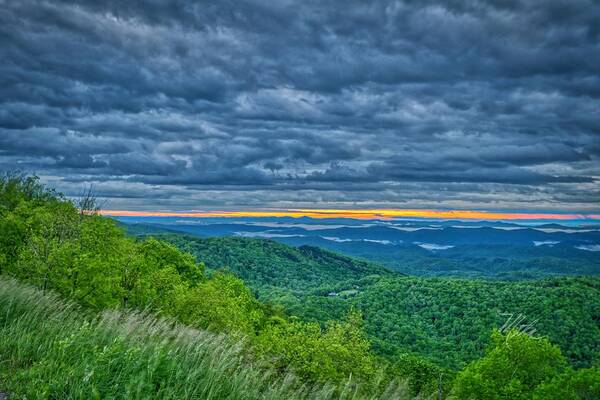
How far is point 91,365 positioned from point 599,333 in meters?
187

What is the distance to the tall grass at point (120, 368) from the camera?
261 inches

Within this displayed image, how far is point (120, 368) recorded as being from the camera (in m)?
7.21

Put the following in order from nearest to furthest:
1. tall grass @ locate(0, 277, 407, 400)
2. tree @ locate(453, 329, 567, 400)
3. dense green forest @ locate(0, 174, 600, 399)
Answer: tall grass @ locate(0, 277, 407, 400), dense green forest @ locate(0, 174, 600, 399), tree @ locate(453, 329, 567, 400)

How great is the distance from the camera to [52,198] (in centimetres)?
6059

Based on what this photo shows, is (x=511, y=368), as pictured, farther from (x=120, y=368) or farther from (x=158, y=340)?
(x=120, y=368)

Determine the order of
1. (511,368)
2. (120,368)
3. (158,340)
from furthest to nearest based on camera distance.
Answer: (511,368) → (158,340) → (120,368)

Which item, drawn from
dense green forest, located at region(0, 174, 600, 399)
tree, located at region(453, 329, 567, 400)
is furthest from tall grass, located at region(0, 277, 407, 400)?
tree, located at region(453, 329, 567, 400)

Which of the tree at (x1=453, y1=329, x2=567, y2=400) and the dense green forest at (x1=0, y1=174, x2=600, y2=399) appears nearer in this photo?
the dense green forest at (x1=0, y1=174, x2=600, y2=399)

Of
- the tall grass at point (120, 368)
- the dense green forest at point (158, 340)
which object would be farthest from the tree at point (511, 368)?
the tall grass at point (120, 368)

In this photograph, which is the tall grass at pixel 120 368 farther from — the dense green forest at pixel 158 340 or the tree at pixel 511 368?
the tree at pixel 511 368

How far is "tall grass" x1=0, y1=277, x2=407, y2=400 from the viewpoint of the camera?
664 cm

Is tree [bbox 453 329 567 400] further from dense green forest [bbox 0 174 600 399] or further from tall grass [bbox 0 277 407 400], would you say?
tall grass [bbox 0 277 407 400]

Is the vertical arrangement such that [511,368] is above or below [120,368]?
below

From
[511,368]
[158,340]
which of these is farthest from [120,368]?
[511,368]
